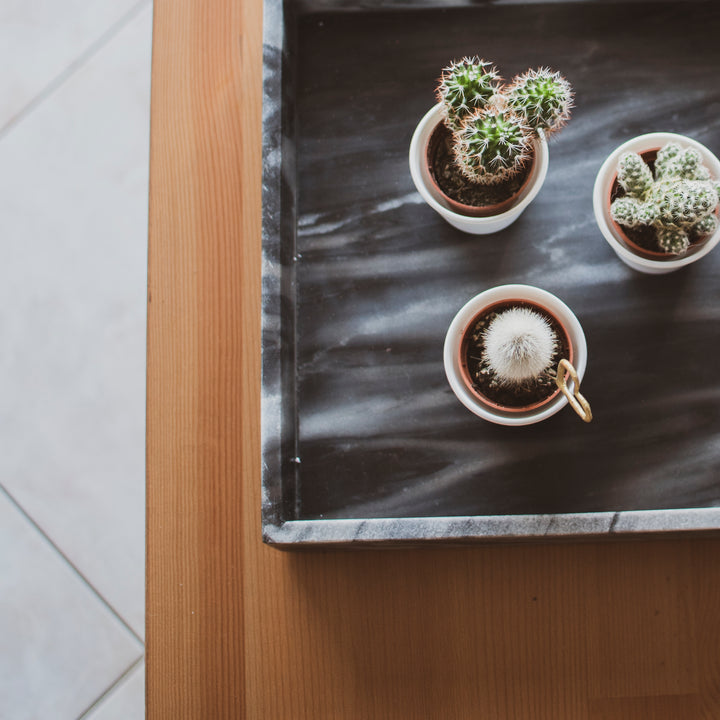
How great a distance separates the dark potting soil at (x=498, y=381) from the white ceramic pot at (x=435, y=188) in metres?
0.10

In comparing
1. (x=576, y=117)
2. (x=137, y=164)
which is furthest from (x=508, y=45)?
(x=137, y=164)

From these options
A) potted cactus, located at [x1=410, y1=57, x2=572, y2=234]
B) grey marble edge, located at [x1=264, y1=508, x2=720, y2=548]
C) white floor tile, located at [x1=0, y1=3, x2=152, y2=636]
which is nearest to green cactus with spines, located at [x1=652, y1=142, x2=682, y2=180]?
potted cactus, located at [x1=410, y1=57, x2=572, y2=234]

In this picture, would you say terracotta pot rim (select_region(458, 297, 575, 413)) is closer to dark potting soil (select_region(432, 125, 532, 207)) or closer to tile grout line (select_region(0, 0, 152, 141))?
dark potting soil (select_region(432, 125, 532, 207))

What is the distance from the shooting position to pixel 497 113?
2.06ft

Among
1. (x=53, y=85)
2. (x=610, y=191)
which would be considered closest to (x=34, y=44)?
(x=53, y=85)

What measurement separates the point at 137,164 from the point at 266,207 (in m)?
0.83

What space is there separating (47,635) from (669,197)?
4.61ft

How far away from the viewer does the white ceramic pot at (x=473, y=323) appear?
68 cm

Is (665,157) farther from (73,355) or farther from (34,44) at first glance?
(34,44)

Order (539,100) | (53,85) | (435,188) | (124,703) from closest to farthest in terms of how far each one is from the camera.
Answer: (539,100)
(435,188)
(124,703)
(53,85)

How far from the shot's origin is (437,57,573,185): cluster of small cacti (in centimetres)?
61

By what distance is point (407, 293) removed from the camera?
0.75 meters

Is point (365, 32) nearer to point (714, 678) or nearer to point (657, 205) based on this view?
point (657, 205)

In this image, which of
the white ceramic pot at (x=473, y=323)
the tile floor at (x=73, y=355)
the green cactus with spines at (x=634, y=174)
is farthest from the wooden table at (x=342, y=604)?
the tile floor at (x=73, y=355)
